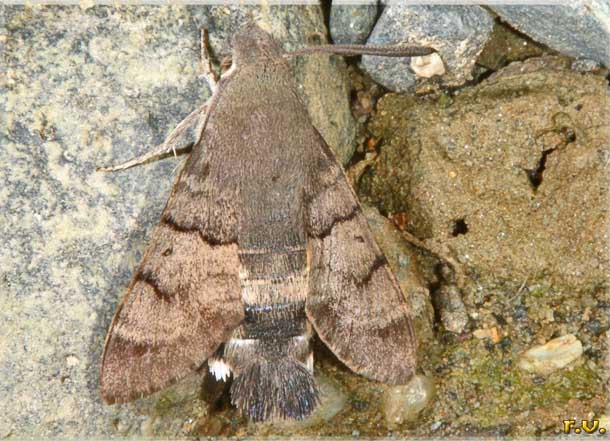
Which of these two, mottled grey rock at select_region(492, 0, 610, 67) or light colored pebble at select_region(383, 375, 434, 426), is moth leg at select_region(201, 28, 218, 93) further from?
light colored pebble at select_region(383, 375, 434, 426)

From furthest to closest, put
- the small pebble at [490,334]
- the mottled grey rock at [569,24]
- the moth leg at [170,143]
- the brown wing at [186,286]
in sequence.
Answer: the small pebble at [490,334]
the mottled grey rock at [569,24]
the moth leg at [170,143]
the brown wing at [186,286]

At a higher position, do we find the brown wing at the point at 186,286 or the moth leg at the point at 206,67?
the moth leg at the point at 206,67

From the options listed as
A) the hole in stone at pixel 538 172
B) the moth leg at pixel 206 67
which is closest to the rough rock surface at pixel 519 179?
the hole in stone at pixel 538 172

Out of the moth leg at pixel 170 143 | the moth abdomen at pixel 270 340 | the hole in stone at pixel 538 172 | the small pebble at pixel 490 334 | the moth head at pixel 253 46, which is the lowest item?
Result: the small pebble at pixel 490 334

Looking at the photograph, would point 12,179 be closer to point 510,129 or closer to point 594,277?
point 510,129

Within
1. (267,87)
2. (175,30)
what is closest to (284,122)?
(267,87)

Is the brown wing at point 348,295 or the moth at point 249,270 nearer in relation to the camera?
the moth at point 249,270

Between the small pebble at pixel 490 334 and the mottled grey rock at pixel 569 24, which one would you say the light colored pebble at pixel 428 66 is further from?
the small pebble at pixel 490 334
